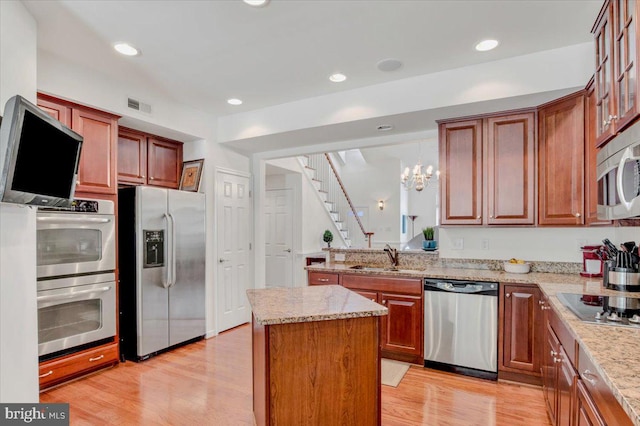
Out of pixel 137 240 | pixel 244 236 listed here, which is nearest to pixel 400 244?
pixel 244 236

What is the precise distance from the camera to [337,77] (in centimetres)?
332

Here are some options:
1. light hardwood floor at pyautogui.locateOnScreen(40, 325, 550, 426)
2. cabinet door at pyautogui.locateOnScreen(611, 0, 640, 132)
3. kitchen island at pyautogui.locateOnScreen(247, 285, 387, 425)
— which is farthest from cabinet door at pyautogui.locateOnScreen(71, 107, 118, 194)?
cabinet door at pyautogui.locateOnScreen(611, 0, 640, 132)

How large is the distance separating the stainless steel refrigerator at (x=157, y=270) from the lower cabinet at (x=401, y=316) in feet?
6.93

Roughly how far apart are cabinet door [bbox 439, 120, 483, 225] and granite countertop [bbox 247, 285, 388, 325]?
1693 millimetres

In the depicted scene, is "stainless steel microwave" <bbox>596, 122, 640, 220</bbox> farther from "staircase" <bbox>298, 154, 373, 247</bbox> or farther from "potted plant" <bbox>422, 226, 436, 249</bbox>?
"staircase" <bbox>298, 154, 373, 247</bbox>

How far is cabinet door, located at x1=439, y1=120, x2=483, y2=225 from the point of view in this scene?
3414mm

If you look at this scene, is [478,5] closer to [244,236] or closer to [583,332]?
[583,332]

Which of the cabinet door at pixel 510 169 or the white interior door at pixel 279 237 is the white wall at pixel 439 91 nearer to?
the cabinet door at pixel 510 169

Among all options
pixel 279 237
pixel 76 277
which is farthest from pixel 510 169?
pixel 279 237

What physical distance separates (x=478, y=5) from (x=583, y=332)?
6.47 feet

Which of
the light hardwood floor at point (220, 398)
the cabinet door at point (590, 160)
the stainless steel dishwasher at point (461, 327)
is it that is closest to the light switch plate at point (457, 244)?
the stainless steel dishwasher at point (461, 327)

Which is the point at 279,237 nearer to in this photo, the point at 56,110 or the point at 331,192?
the point at 331,192

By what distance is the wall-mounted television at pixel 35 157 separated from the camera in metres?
1.74

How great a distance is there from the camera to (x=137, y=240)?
11.7 ft
